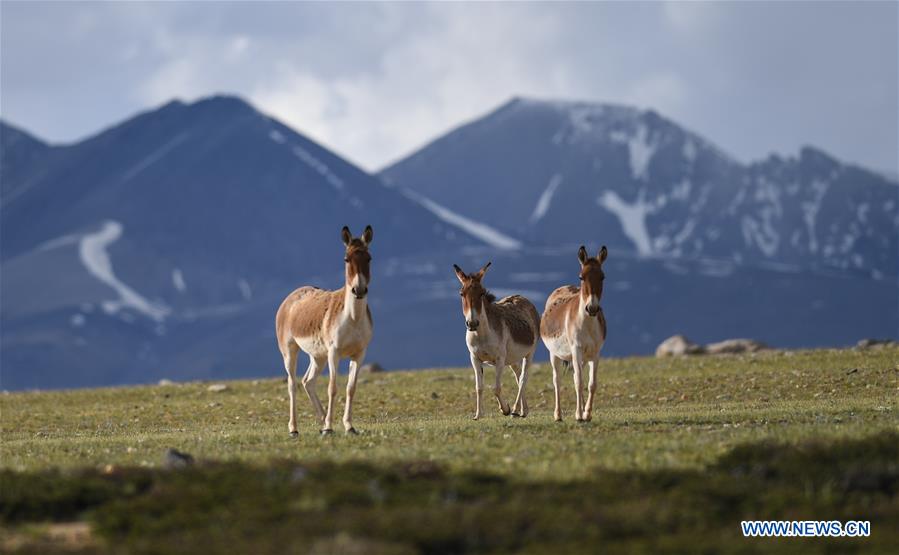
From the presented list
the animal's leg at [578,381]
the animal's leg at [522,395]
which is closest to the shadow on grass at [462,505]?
the animal's leg at [578,381]

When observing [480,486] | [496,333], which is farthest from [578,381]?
[480,486]

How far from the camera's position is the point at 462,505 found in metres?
15.6

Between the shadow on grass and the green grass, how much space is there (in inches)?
1.2

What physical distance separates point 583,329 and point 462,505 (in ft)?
43.1

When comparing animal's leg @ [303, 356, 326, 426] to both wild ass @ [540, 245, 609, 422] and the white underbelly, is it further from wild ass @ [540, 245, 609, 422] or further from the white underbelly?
the white underbelly

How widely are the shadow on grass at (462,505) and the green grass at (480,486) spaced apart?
1.2 inches

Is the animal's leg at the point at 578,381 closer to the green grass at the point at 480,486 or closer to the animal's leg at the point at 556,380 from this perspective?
the animal's leg at the point at 556,380

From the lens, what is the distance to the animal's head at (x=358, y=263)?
25797 mm

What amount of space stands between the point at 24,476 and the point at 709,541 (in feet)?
32.1

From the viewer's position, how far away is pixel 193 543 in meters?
14.0

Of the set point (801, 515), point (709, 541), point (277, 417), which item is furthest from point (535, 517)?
point (277, 417)

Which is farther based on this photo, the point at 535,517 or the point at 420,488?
the point at 420,488

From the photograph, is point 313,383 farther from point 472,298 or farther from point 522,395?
point 522,395

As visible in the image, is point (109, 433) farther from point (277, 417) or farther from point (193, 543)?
point (193, 543)
